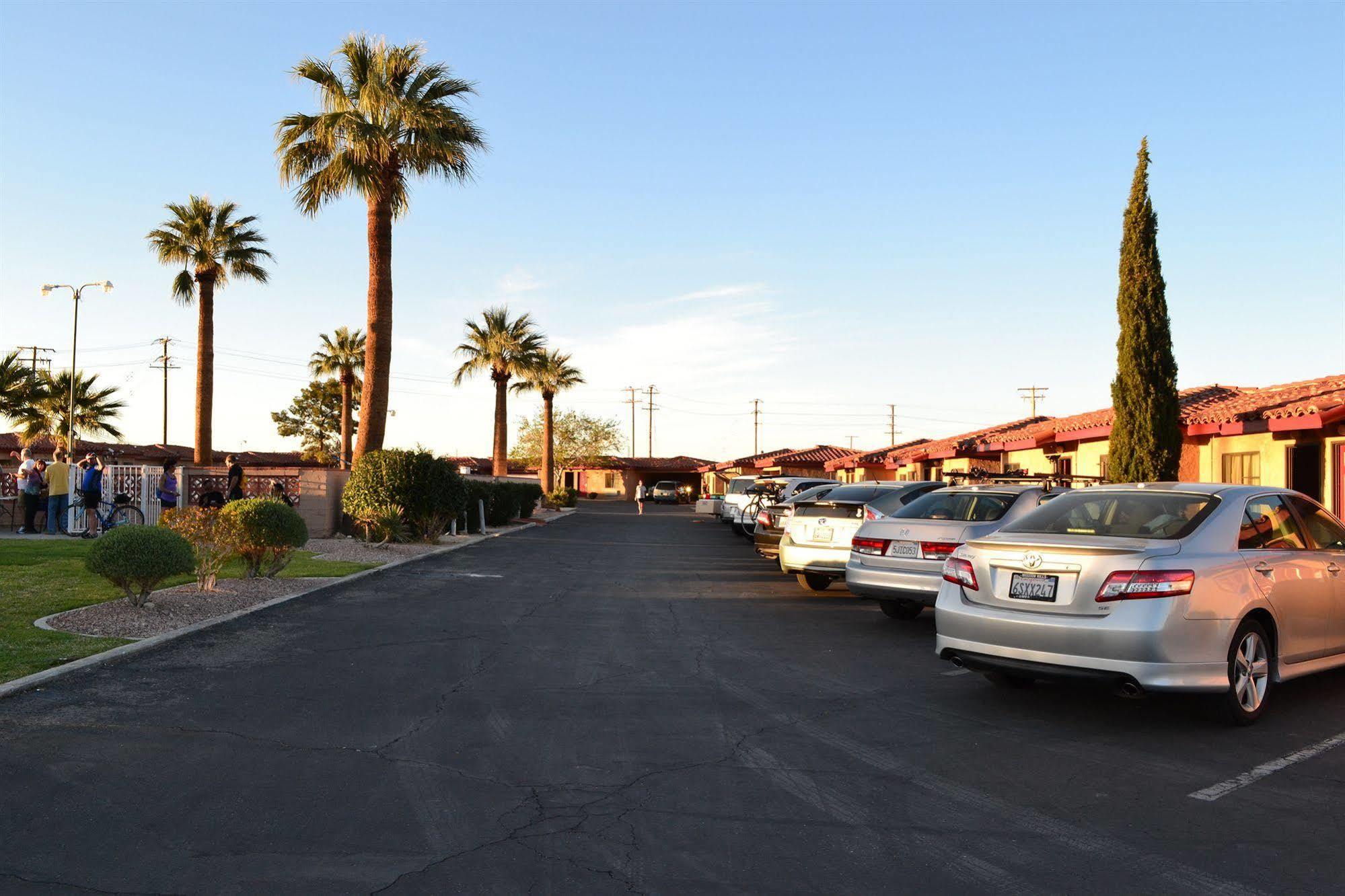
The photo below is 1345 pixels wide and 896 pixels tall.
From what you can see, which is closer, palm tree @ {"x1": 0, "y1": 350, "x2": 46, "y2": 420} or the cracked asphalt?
the cracked asphalt

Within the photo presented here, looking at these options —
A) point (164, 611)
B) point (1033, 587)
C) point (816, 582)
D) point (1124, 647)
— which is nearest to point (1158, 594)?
point (1124, 647)

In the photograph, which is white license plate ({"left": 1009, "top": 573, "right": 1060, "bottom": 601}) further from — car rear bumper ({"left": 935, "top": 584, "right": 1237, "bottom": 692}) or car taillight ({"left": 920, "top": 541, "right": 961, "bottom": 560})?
car taillight ({"left": 920, "top": 541, "right": 961, "bottom": 560})

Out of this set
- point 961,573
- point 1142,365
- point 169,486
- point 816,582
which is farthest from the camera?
point 169,486

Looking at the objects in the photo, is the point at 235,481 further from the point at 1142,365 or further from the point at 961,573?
the point at 1142,365

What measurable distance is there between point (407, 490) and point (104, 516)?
260 inches

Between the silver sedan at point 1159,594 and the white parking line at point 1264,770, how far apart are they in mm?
447

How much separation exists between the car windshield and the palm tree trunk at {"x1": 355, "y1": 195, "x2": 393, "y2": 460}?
60.6ft

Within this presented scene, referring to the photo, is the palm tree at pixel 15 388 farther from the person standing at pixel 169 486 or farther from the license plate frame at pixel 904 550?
the license plate frame at pixel 904 550

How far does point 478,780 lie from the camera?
16.9 feet

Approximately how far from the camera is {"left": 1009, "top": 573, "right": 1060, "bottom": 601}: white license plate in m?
6.35

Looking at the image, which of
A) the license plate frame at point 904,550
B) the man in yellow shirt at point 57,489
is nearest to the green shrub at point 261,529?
the license plate frame at point 904,550

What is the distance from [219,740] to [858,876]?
153 inches

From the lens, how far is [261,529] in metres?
12.6

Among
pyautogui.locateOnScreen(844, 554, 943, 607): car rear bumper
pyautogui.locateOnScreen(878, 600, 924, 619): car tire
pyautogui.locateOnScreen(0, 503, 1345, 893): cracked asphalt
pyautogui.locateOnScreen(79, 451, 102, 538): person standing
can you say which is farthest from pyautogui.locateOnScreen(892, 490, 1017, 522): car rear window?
pyautogui.locateOnScreen(79, 451, 102, 538): person standing
